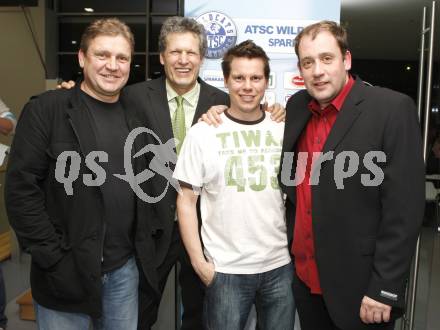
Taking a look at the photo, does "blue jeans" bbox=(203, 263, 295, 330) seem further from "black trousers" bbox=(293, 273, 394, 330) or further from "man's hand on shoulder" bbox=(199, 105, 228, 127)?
"man's hand on shoulder" bbox=(199, 105, 228, 127)

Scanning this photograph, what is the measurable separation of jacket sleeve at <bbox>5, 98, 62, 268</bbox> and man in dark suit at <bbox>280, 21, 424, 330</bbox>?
920mm

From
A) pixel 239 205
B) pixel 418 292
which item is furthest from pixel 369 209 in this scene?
pixel 418 292

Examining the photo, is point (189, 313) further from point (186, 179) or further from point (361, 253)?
point (361, 253)

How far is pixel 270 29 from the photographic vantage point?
8.57 feet

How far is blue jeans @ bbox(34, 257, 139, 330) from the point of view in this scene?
5.68 ft

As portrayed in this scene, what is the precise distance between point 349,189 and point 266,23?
1394 millimetres

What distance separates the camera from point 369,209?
1.58 meters

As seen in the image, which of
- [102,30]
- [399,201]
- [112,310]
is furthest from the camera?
[112,310]

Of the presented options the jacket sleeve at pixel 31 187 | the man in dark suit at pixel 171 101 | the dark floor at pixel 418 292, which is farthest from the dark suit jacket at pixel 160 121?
the dark floor at pixel 418 292

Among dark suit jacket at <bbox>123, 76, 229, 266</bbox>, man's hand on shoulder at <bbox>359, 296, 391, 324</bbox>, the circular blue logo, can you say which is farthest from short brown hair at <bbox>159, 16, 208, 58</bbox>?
man's hand on shoulder at <bbox>359, 296, 391, 324</bbox>

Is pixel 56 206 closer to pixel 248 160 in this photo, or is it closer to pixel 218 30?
pixel 248 160

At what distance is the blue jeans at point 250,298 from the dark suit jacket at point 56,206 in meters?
0.47

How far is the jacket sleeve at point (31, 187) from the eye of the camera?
5.19 feet

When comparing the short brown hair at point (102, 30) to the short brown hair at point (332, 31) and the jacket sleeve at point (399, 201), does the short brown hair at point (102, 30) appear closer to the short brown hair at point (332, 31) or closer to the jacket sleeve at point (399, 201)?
the short brown hair at point (332, 31)
